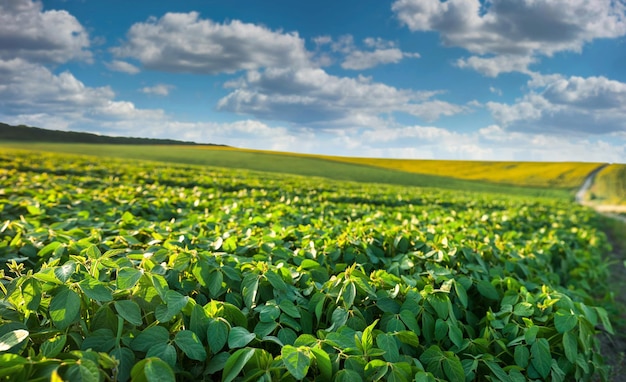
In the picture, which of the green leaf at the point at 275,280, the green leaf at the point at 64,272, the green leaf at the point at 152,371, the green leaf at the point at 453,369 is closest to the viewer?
the green leaf at the point at 152,371

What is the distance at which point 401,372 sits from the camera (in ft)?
6.40

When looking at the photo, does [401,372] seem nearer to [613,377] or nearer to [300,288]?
[300,288]

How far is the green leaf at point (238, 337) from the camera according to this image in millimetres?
1960

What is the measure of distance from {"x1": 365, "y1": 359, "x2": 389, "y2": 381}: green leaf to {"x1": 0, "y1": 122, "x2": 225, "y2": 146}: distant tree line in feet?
323

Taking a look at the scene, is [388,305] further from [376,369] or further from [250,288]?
[250,288]

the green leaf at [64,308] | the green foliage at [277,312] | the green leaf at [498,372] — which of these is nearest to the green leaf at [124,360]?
the green foliage at [277,312]

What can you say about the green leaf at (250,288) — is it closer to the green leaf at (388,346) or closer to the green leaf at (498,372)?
the green leaf at (388,346)

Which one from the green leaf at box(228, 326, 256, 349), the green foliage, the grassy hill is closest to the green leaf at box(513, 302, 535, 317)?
the green foliage

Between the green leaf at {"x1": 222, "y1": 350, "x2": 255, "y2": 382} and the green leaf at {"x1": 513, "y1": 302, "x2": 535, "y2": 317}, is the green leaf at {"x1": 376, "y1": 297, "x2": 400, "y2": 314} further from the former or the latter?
the green leaf at {"x1": 222, "y1": 350, "x2": 255, "y2": 382}

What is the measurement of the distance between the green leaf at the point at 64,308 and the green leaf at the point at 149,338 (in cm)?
27

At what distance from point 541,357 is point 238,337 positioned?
1.85 metres

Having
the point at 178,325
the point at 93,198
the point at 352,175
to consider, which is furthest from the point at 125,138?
the point at 178,325

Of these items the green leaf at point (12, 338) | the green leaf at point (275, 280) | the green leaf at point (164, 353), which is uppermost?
the green leaf at point (275, 280)

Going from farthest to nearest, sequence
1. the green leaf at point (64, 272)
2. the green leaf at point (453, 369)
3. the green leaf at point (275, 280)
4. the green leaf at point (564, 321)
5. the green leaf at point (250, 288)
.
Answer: the green leaf at point (564, 321)
the green leaf at point (275, 280)
the green leaf at point (250, 288)
the green leaf at point (453, 369)
the green leaf at point (64, 272)
